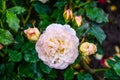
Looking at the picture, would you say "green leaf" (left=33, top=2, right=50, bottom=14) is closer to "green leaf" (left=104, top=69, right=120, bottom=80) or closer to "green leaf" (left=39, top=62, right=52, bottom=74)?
"green leaf" (left=39, top=62, right=52, bottom=74)

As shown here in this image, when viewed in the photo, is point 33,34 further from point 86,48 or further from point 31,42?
point 86,48

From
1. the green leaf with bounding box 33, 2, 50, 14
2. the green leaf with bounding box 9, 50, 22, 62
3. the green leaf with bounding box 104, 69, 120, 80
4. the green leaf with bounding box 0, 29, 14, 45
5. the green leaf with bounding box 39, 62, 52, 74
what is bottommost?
the green leaf with bounding box 104, 69, 120, 80

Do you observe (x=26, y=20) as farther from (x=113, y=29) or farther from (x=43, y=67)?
(x=113, y=29)

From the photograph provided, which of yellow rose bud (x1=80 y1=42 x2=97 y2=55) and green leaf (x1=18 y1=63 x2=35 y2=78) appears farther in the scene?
green leaf (x1=18 y1=63 x2=35 y2=78)

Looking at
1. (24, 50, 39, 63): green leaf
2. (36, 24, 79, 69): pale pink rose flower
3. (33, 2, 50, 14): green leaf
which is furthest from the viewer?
(33, 2, 50, 14): green leaf

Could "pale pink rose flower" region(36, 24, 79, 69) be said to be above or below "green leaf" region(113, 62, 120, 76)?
above

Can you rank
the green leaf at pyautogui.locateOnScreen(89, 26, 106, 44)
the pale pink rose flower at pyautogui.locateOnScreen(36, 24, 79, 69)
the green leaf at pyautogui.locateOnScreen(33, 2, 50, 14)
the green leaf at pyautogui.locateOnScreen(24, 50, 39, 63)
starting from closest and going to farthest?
the pale pink rose flower at pyautogui.locateOnScreen(36, 24, 79, 69), the green leaf at pyautogui.locateOnScreen(24, 50, 39, 63), the green leaf at pyautogui.locateOnScreen(89, 26, 106, 44), the green leaf at pyautogui.locateOnScreen(33, 2, 50, 14)

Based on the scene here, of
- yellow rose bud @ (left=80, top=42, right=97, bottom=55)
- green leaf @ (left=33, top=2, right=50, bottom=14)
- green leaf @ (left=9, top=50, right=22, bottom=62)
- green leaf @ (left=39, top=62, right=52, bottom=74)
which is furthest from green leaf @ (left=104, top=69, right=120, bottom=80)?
green leaf @ (left=33, top=2, right=50, bottom=14)
